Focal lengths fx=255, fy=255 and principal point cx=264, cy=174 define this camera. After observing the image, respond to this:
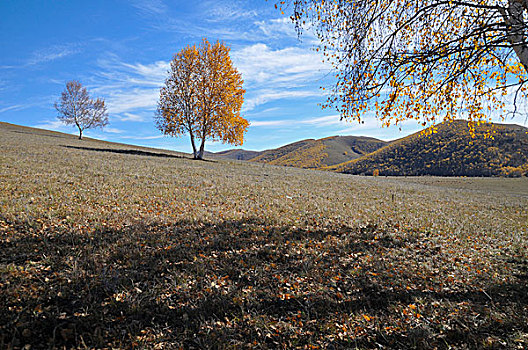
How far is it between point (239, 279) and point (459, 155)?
122 meters

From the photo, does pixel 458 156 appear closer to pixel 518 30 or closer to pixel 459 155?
pixel 459 155

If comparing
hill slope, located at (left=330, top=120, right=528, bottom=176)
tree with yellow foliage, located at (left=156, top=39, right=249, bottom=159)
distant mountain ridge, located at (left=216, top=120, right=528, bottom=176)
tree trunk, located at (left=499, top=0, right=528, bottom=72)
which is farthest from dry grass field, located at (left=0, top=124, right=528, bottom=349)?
distant mountain ridge, located at (left=216, top=120, right=528, bottom=176)

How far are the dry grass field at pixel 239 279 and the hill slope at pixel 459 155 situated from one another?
249 ft

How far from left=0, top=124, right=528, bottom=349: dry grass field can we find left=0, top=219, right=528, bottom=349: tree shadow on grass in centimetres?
3

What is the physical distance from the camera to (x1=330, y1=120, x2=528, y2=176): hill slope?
84.1 metres

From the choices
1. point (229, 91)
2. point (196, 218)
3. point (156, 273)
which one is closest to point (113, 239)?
point (156, 273)

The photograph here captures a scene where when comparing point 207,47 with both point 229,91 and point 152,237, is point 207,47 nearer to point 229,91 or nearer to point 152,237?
point 229,91

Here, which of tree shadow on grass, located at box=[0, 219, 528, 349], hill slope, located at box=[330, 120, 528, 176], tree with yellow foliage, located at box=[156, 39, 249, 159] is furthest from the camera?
hill slope, located at box=[330, 120, 528, 176]

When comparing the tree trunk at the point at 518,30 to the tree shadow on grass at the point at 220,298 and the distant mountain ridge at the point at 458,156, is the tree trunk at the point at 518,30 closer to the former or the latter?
the tree shadow on grass at the point at 220,298

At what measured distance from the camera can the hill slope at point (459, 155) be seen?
84.1 m

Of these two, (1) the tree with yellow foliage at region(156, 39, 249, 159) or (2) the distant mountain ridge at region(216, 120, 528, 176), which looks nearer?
(1) the tree with yellow foliage at region(156, 39, 249, 159)

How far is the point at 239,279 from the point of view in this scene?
5.56 m

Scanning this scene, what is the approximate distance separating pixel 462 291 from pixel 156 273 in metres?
6.80

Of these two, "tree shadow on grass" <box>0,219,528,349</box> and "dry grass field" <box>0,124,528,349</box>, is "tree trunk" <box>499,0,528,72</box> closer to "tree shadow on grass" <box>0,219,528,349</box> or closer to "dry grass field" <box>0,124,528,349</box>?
"dry grass field" <box>0,124,528,349</box>
